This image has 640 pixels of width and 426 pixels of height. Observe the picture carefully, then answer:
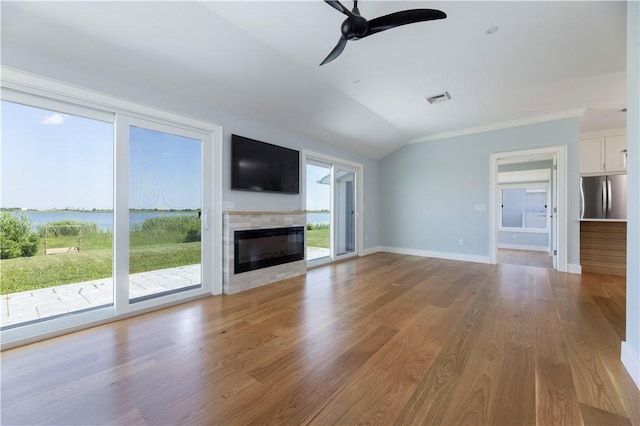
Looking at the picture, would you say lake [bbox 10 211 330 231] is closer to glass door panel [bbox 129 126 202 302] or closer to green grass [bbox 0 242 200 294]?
glass door panel [bbox 129 126 202 302]

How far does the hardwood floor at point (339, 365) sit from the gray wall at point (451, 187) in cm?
233

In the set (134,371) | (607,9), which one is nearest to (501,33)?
(607,9)

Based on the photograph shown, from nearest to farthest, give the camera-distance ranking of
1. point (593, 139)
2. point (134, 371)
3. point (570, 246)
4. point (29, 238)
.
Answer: point (134, 371), point (29, 238), point (570, 246), point (593, 139)

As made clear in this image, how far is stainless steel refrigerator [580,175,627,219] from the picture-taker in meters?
4.78

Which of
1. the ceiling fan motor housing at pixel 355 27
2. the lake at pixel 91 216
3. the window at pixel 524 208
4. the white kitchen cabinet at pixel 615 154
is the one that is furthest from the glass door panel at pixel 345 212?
the white kitchen cabinet at pixel 615 154

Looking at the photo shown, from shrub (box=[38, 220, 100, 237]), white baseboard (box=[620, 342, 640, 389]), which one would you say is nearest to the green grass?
shrub (box=[38, 220, 100, 237])

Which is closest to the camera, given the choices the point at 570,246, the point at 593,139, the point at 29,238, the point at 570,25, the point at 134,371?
the point at 134,371

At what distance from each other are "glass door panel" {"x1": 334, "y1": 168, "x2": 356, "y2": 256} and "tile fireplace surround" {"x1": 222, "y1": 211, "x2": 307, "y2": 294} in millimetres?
1443

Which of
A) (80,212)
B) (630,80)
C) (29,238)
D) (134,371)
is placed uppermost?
(630,80)

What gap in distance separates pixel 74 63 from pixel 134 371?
8.32 feet

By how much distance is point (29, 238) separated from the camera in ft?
6.78

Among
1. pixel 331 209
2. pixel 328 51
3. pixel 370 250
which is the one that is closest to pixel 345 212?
pixel 331 209

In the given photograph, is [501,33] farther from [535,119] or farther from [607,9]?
[535,119]

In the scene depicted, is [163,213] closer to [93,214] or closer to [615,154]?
[93,214]
